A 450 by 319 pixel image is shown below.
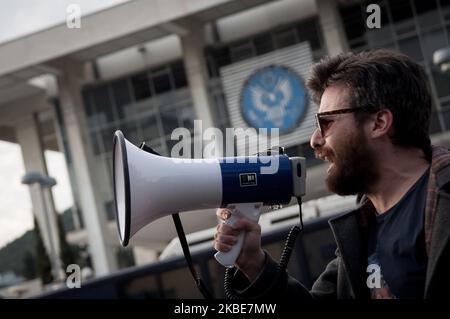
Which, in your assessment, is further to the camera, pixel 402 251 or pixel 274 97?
pixel 274 97

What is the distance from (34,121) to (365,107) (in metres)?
22.5

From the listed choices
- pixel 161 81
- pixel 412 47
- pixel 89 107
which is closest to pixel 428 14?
pixel 412 47

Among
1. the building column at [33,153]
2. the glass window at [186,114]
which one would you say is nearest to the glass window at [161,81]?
the glass window at [186,114]

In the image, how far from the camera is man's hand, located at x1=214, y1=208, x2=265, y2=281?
182 centimetres

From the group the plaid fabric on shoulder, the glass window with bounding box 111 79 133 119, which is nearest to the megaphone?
the plaid fabric on shoulder

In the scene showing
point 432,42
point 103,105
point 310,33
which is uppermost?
point 310,33

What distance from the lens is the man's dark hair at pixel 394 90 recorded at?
176 centimetres

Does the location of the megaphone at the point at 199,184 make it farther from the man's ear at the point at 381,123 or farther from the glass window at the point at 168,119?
the glass window at the point at 168,119

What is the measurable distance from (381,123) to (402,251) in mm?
343

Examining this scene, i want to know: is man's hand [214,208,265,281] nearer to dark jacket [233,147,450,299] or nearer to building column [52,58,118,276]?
dark jacket [233,147,450,299]

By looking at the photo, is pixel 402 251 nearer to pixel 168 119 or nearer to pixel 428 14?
pixel 428 14

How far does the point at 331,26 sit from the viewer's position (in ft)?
62.3

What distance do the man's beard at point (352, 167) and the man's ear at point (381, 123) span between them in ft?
0.11
